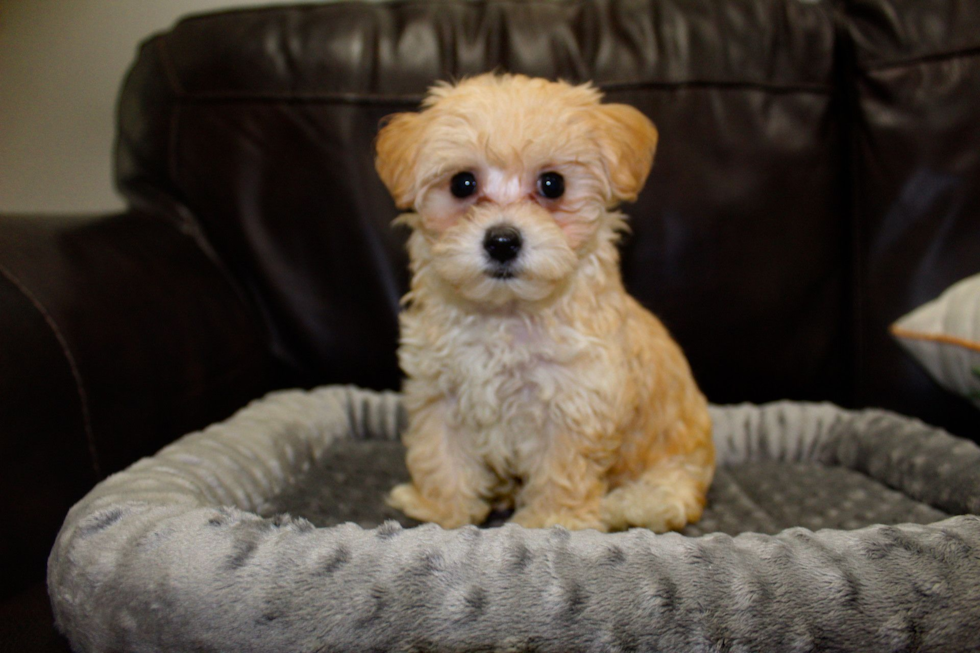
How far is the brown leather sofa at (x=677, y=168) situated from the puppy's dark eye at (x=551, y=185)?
2.72ft

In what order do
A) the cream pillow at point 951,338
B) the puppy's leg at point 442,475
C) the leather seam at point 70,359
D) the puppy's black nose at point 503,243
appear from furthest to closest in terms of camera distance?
the cream pillow at point 951,338 → the puppy's leg at point 442,475 → the leather seam at point 70,359 → the puppy's black nose at point 503,243

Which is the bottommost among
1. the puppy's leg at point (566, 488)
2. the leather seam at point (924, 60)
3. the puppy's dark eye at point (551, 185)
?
the puppy's leg at point (566, 488)

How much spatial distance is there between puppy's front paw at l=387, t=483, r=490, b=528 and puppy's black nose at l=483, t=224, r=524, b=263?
658 mm

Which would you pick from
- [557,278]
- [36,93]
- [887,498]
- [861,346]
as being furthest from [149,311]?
[861,346]

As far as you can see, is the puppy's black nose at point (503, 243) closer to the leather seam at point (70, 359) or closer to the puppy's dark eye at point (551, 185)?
the puppy's dark eye at point (551, 185)

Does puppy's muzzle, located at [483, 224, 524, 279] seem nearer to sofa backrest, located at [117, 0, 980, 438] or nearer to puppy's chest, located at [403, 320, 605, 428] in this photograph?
puppy's chest, located at [403, 320, 605, 428]

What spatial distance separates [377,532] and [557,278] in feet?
2.14

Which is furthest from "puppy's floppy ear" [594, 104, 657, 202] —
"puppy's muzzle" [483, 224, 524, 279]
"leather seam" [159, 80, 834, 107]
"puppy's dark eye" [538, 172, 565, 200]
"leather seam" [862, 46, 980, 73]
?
"leather seam" [862, 46, 980, 73]

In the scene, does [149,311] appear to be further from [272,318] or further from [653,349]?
[653,349]

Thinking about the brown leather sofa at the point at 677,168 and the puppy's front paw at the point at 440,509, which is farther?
the brown leather sofa at the point at 677,168

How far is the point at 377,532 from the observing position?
128 cm

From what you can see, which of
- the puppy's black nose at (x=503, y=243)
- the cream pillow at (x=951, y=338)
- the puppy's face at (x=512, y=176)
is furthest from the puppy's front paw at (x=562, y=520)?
the cream pillow at (x=951, y=338)

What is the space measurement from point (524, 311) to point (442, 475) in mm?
464

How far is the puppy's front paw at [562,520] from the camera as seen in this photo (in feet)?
5.33
